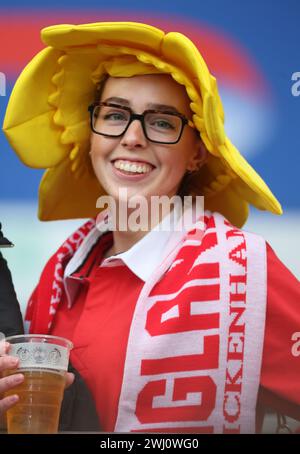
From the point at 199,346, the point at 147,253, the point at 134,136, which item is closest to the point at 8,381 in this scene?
the point at 199,346

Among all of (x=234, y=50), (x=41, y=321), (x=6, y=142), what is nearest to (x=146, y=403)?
(x=41, y=321)

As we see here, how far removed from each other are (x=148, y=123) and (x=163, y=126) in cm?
4

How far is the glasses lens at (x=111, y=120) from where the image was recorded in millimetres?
1731

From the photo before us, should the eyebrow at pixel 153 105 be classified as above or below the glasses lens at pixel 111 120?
above

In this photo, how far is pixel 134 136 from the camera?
1693 mm

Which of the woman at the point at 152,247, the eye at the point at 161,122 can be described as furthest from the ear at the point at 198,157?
the eye at the point at 161,122

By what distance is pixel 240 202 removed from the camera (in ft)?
6.24

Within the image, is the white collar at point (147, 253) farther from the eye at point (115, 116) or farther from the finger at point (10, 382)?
the finger at point (10, 382)

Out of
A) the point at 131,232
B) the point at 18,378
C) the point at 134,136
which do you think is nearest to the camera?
the point at 18,378

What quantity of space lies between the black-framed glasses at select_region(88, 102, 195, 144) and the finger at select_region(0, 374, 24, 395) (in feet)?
2.14

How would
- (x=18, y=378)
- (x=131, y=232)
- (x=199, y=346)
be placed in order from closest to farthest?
(x=18, y=378), (x=199, y=346), (x=131, y=232)

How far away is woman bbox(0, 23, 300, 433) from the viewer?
1546 millimetres

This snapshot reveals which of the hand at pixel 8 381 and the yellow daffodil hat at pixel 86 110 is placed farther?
the yellow daffodil hat at pixel 86 110

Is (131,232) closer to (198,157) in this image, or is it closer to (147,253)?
(147,253)
